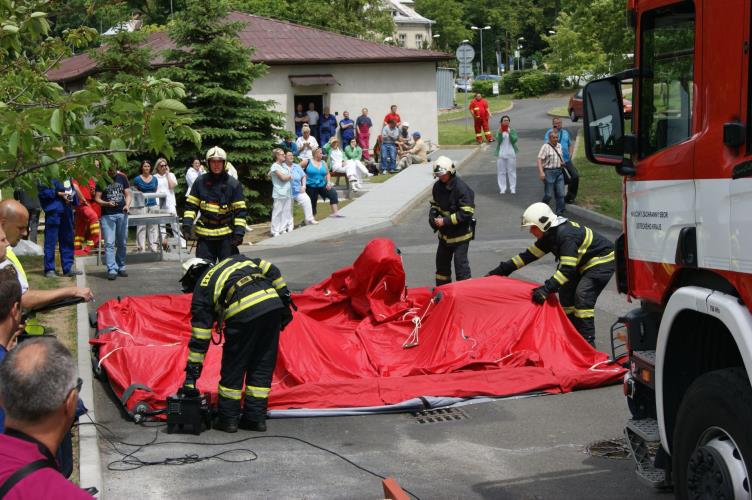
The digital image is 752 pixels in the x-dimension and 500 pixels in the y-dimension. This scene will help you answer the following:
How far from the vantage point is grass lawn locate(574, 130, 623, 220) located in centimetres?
2200

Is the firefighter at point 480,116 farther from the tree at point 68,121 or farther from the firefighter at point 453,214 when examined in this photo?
the tree at point 68,121

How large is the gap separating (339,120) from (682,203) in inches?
1179

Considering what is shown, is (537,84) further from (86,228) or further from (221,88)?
(86,228)

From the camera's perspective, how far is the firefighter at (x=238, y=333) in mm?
8430

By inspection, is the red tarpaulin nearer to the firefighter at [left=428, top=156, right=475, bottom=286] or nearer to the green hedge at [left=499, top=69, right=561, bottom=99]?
the firefighter at [left=428, top=156, right=475, bottom=286]

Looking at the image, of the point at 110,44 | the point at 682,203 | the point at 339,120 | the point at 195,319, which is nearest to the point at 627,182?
the point at 682,203

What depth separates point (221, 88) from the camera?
80.7 feet

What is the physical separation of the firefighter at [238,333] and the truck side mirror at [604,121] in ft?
11.4

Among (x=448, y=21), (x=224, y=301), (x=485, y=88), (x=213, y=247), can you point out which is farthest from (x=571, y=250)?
(x=448, y=21)

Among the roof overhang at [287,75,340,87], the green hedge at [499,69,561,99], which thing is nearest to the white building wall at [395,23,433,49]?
the green hedge at [499,69,561,99]

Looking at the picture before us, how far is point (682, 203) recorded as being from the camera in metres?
5.47

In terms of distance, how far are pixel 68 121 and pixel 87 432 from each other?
95.9 inches

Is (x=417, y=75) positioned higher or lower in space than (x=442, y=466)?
higher

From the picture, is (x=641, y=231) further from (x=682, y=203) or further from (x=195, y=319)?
(x=195, y=319)
